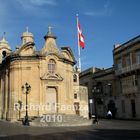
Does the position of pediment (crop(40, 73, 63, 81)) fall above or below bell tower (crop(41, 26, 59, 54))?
below

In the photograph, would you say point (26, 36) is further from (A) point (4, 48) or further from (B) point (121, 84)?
(B) point (121, 84)

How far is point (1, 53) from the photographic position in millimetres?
51500

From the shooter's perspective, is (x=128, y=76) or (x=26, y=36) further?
(x=128, y=76)

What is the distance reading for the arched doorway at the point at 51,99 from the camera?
1618 inches

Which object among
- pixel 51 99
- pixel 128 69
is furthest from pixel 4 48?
pixel 128 69

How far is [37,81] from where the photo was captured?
134 feet

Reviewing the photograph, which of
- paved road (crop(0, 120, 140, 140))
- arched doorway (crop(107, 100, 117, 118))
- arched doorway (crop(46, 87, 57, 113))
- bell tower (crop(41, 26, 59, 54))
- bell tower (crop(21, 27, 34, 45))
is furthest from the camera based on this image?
arched doorway (crop(107, 100, 117, 118))

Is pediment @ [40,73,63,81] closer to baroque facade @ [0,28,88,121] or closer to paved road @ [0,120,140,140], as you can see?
baroque facade @ [0,28,88,121]

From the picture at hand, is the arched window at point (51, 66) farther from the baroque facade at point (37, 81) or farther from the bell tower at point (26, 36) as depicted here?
the bell tower at point (26, 36)

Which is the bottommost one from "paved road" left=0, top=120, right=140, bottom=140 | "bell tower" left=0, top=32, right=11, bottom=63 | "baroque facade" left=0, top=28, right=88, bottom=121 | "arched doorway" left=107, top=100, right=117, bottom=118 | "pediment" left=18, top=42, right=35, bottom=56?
"paved road" left=0, top=120, right=140, bottom=140

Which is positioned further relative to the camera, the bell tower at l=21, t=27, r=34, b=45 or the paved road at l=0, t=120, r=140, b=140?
the bell tower at l=21, t=27, r=34, b=45

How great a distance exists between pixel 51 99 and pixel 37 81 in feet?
10.6

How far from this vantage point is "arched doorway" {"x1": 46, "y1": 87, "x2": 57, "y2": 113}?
41.1m

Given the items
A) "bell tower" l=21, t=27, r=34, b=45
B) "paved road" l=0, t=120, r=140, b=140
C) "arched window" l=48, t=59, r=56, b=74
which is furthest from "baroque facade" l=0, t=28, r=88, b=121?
"paved road" l=0, t=120, r=140, b=140
